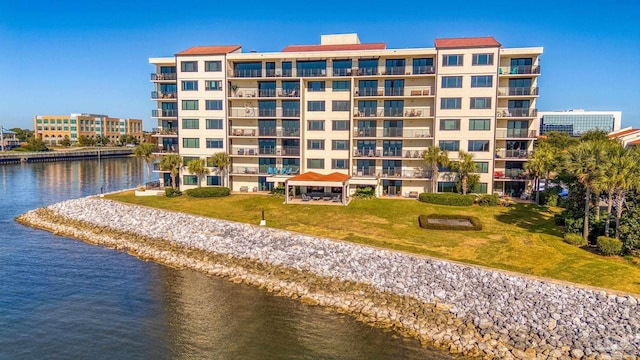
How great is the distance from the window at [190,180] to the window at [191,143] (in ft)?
13.0

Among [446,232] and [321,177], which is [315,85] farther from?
[446,232]

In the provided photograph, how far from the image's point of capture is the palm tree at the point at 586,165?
1222 inches

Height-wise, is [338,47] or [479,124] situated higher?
[338,47]

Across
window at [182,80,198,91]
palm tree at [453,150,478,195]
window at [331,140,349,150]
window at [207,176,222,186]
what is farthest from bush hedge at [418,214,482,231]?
window at [182,80,198,91]

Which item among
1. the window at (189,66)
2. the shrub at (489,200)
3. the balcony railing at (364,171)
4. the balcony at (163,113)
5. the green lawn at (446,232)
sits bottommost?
the green lawn at (446,232)

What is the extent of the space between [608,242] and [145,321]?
30.7 meters

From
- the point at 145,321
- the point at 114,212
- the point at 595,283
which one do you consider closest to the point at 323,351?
the point at 145,321

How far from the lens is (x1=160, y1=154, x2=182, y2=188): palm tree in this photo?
179ft

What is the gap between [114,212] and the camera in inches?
1906

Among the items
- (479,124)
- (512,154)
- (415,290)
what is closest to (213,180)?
(479,124)

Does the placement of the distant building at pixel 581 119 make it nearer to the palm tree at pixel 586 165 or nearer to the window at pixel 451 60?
the window at pixel 451 60

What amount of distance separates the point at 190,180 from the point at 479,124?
36.9m

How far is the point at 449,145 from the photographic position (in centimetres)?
5166

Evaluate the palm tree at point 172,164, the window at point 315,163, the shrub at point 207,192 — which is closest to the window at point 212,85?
the palm tree at point 172,164
